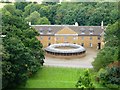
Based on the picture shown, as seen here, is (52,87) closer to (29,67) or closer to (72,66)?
(29,67)

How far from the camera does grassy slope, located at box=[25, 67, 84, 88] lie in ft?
44.5

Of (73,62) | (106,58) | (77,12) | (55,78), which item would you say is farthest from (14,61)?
(77,12)

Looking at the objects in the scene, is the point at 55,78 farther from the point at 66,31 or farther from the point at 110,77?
the point at 66,31

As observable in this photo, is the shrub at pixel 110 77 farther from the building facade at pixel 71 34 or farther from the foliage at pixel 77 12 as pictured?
the foliage at pixel 77 12

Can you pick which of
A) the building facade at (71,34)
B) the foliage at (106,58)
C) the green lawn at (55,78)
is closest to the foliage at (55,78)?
the green lawn at (55,78)

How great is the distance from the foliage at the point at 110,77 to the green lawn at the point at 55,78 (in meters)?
0.42

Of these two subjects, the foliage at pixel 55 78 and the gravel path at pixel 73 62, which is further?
the gravel path at pixel 73 62

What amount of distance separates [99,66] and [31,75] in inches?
130

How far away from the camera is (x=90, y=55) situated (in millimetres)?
21109

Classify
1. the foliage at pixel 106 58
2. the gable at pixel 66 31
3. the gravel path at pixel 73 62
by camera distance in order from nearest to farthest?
the foliage at pixel 106 58
the gravel path at pixel 73 62
the gable at pixel 66 31

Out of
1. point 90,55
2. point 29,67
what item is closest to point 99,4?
point 90,55

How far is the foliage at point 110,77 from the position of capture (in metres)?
13.6

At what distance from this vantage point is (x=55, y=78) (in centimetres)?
1546

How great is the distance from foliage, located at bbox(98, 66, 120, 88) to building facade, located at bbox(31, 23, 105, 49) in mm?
9400
